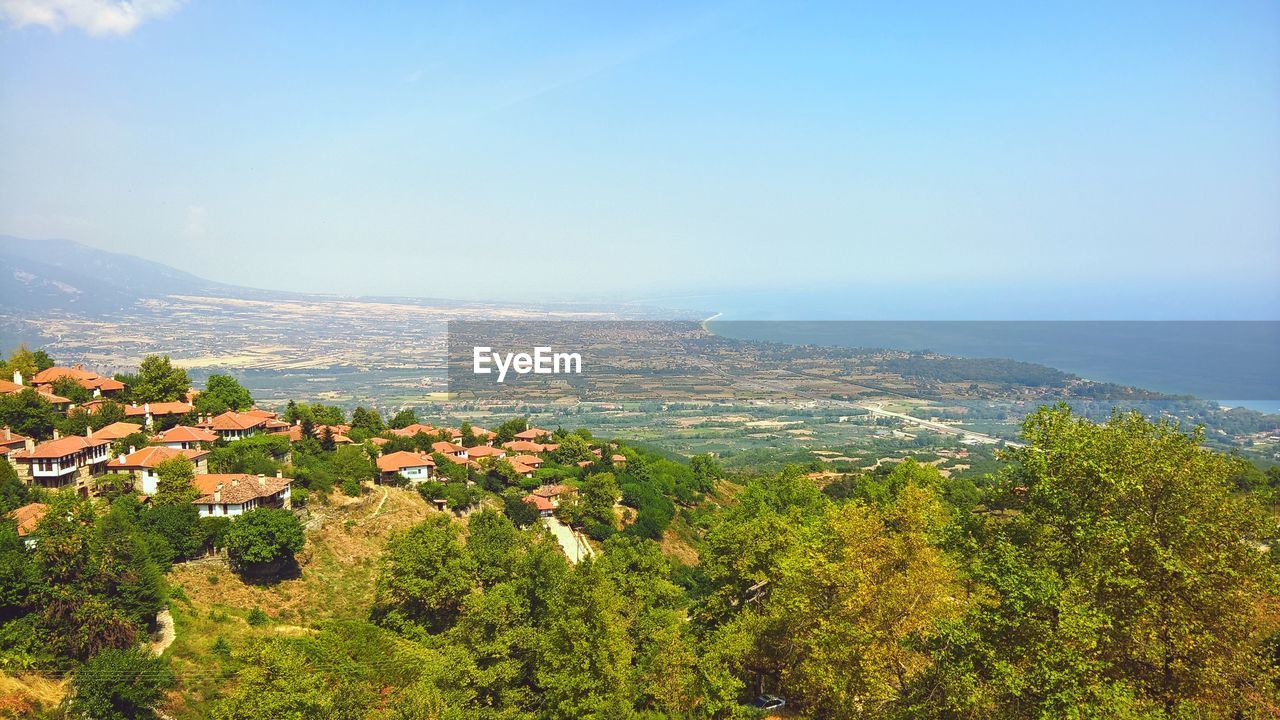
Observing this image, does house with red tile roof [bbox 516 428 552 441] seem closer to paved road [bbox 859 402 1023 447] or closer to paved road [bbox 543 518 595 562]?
paved road [bbox 543 518 595 562]

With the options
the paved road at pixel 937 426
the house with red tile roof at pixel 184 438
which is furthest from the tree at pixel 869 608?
the paved road at pixel 937 426

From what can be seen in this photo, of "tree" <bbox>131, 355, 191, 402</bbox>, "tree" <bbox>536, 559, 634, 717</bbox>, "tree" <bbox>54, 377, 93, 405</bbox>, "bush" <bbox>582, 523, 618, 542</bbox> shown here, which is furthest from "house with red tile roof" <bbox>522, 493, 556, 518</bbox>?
"tree" <bbox>54, 377, 93, 405</bbox>

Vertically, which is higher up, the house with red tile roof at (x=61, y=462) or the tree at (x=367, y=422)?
the house with red tile roof at (x=61, y=462)

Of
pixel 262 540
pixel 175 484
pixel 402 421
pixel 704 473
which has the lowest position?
pixel 704 473

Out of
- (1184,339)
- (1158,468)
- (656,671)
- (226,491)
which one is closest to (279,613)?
(226,491)

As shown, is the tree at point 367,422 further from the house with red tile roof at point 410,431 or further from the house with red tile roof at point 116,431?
the house with red tile roof at point 116,431

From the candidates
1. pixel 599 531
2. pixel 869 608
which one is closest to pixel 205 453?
pixel 599 531

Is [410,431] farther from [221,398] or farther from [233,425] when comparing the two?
[233,425]

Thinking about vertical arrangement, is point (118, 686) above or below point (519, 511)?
above
